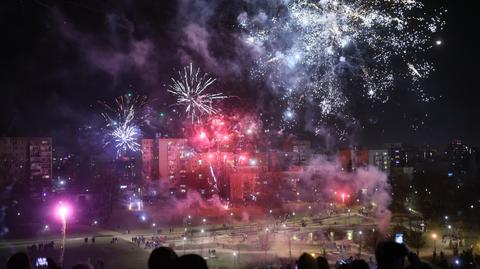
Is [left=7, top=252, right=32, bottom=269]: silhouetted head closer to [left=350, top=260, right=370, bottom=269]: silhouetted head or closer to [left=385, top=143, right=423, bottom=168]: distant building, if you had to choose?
[left=350, top=260, right=370, bottom=269]: silhouetted head

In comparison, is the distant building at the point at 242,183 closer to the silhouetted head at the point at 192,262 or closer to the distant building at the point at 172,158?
the distant building at the point at 172,158

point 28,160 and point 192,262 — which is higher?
point 28,160

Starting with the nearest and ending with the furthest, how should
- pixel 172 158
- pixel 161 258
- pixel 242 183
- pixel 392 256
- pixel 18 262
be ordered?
pixel 161 258 < pixel 392 256 < pixel 18 262 < pixel 242 183 < pixel 172 158

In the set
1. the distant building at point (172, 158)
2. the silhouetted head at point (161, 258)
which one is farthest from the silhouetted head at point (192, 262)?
the distant building at point (172, 158)

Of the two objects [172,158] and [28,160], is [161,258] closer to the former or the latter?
[28,160]

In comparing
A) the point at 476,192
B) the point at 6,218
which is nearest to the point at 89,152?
the point at 6,218

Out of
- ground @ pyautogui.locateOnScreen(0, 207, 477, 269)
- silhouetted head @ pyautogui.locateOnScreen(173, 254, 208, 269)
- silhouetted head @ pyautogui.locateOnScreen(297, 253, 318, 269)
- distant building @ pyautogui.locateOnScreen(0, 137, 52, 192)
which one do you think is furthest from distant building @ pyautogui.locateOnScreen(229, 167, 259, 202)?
silhouetted head @ pyautogui.locateOnScreen(173, 254, 208, 269)

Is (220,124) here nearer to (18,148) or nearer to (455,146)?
(18,148)

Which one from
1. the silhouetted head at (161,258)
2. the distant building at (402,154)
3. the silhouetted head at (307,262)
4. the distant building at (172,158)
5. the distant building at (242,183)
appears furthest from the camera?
the distant building at (402,154)

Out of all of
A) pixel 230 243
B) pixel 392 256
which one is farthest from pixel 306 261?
pixel 230 243
